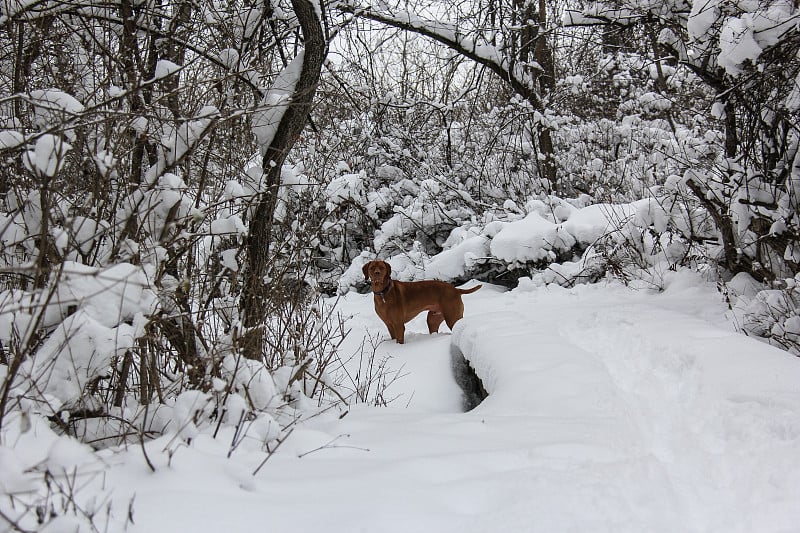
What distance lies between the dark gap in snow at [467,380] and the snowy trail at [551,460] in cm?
29

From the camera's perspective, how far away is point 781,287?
162 inches

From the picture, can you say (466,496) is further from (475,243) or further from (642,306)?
(475,243)

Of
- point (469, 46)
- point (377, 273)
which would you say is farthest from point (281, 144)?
point (469, 46)

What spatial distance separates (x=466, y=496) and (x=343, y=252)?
8.81 meters

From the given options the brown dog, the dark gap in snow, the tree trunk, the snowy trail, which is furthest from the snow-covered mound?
the tree trunk

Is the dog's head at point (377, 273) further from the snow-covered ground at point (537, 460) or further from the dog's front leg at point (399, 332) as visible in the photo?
the snow-covered ground at point (537, 460)

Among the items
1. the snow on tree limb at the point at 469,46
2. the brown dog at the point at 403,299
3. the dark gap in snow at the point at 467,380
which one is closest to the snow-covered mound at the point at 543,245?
the snow on tree limb at the point at 469,46

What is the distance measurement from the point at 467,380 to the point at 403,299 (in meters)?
1.20

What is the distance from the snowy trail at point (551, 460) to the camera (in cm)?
173

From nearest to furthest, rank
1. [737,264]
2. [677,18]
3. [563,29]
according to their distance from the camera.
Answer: [737,264], [677,18], [563,29]

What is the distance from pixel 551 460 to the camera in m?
2.21

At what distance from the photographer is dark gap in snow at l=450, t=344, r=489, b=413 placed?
4188 mm

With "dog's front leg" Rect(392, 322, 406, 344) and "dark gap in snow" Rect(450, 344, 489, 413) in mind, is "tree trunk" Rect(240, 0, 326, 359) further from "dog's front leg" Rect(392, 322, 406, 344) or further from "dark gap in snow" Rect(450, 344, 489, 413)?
"dog's front leg" Rect(392, 322, 406, 344)

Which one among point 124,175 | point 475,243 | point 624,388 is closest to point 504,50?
point 475,243
